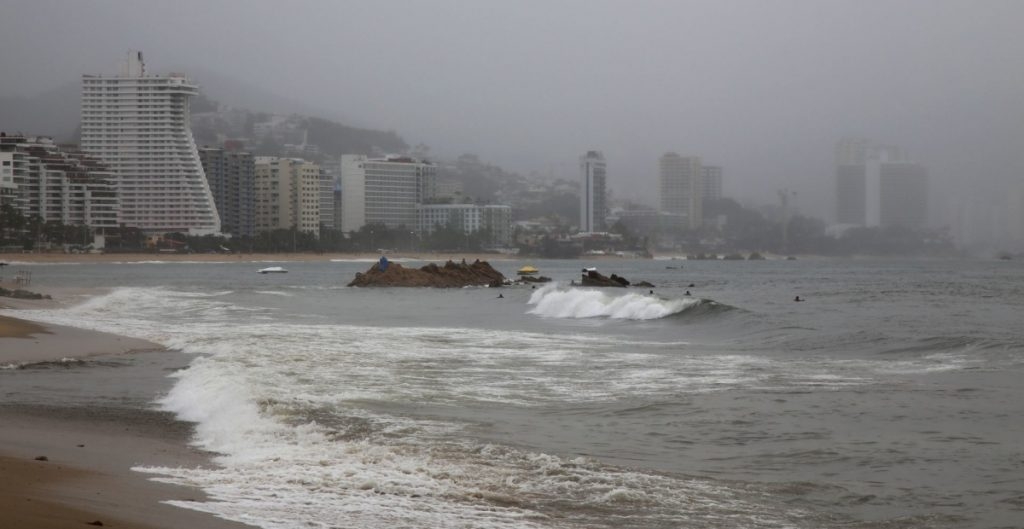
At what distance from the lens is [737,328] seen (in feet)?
98.6

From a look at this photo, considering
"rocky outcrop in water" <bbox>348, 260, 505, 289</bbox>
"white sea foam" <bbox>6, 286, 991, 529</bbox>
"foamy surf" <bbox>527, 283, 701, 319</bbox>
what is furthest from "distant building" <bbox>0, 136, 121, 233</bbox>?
"white sea foam" <bbox>6, 286, 991, 529</bbox>

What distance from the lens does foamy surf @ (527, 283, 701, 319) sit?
37219 millimetres

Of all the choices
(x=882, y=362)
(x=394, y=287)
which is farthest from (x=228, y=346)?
(x=394, y=287)

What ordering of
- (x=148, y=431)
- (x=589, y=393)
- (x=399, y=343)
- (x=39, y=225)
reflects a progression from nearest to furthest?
(x=148, y=431)
(x=589, y=393)
(x=399, y=343)
(x=39, y=225)

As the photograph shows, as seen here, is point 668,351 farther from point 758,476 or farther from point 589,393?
point 758,476

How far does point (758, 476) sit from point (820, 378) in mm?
7719

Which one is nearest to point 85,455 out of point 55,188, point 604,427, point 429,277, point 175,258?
point 604,427

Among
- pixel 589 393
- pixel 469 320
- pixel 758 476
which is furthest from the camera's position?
pixel 469 320

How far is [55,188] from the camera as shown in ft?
582

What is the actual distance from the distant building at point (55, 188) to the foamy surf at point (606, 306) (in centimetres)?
14420

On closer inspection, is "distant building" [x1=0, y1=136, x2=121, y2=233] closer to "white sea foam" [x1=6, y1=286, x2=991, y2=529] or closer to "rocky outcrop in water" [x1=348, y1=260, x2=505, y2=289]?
"rocky outcrop in water" [x1=348, y1=260, x2=505, y2=289]

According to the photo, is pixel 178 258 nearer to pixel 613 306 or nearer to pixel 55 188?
pixel 55 188

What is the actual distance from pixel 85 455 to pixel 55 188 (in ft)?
597

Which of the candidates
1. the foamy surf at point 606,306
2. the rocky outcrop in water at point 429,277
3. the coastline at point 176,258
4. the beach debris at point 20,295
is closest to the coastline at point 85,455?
the foamy surf at point 606,306
